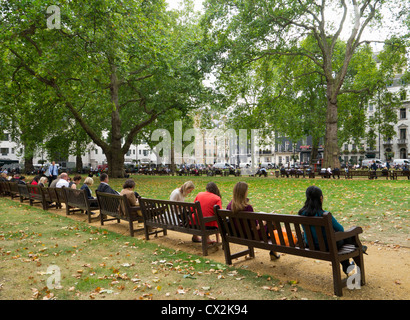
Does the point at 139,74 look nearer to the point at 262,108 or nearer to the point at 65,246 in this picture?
the point at 262,108

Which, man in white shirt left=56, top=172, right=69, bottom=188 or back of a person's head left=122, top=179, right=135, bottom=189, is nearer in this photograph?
back of a person's head left=122, top=179, right=135, bottom=189

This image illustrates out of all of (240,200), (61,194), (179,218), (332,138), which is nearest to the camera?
(240,200)

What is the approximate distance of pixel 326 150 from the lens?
25562 millimetres

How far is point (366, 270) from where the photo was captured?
14.8 feet

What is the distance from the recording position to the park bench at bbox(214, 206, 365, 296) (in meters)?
3.63

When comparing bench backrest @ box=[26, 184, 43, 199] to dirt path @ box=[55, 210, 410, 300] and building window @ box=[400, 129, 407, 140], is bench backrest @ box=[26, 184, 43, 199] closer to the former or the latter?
dirt path @ box=[55, 210, 410, 300]

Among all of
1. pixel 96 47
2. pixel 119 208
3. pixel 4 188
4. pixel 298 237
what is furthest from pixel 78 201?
pixel 4 188

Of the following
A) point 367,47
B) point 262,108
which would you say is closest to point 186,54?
point 262,108

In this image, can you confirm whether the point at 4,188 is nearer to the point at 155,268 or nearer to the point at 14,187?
the point at 14,187

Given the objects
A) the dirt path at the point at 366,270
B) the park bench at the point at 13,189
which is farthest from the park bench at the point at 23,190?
the dirt path at the point at 366,270

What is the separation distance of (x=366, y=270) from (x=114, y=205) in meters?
5.27

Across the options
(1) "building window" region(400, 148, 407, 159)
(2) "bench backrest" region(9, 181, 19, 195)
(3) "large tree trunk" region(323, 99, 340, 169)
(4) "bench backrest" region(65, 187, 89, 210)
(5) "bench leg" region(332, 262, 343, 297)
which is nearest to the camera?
(5) "bench leg" region(332, 262, 343, 297)

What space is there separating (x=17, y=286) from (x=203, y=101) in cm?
2019

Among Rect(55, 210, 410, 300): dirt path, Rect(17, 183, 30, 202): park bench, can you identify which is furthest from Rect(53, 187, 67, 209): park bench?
Rect(55, 210, 410, 300): dirt path
